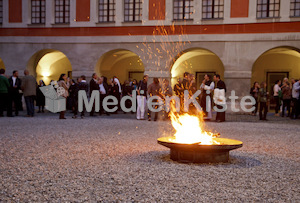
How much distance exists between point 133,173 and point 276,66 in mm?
19693

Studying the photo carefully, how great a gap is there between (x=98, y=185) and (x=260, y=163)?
3080 mm

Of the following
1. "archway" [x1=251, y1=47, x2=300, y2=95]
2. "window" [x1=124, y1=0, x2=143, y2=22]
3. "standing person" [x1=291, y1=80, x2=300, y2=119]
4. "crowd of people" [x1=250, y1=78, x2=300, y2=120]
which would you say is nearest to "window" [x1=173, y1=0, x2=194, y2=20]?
"window" [x1=124, y1=0, x2=143, y2=22]

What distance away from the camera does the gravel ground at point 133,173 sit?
425 cm

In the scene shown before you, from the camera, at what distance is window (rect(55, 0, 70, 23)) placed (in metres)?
20.8

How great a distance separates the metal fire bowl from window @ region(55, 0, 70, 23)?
16603 mm

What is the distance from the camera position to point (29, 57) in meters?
20.8

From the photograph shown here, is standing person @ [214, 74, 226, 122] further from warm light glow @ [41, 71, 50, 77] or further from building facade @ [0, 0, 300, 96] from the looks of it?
warm light glow @ [41, 71, 50, 77]

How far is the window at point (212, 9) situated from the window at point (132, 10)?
3.63m

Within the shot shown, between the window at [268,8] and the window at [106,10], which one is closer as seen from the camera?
the window at [268,8]

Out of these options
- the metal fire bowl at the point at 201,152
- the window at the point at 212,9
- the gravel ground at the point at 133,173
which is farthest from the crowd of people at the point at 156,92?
the metal fire bowl at the point at 201,152

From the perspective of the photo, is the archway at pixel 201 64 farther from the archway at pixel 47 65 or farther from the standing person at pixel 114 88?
the archway at pixel 47 65

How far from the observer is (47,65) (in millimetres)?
23922

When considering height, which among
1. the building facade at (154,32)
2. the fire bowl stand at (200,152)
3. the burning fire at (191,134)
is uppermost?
the building facade at (154,32)

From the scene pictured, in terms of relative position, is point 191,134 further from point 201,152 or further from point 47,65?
point 47,65
